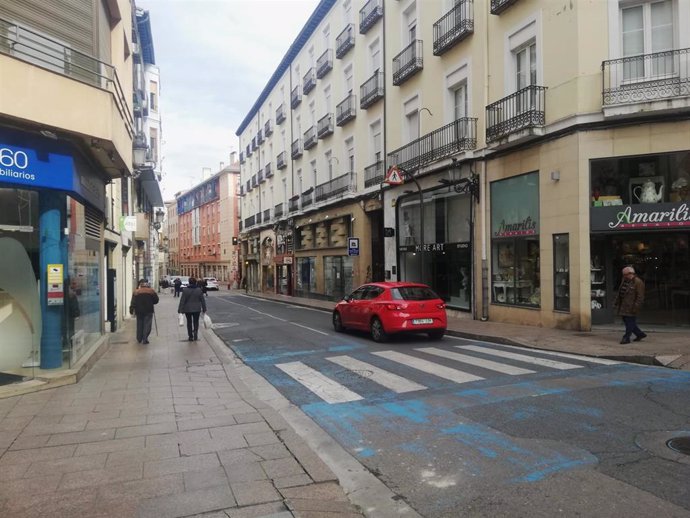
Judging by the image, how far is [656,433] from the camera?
5027 millimetres

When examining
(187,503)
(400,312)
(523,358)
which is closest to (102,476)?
(187,503)

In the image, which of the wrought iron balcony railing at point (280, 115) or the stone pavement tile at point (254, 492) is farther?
the wrought iron balcony railing at point (280, 115)

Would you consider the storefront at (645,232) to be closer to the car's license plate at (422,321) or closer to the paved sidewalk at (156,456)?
the car's license plate at (422,321)

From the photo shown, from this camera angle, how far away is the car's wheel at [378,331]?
12.2m

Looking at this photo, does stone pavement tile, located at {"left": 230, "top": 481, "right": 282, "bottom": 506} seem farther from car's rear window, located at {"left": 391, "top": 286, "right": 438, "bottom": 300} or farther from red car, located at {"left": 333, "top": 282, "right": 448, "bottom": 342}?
car's rear window, located at {"left": 391, "top": 286, "right": 438, "bottom": 300}

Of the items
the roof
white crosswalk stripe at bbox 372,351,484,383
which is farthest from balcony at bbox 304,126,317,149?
white crosswalk stripe at bbox 372,351,484,383

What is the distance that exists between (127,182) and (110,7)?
9.46m

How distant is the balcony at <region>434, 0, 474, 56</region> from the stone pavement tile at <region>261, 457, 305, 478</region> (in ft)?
52.0

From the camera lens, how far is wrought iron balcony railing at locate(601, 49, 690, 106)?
11672mm

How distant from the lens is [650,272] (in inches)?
511

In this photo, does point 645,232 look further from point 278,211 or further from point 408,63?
point 278,211

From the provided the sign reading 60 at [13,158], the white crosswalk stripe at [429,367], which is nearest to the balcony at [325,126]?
the white crosswalk stripe at [429,367]

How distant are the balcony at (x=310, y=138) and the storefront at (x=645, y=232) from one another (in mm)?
21770

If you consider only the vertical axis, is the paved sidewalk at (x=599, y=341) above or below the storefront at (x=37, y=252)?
below
